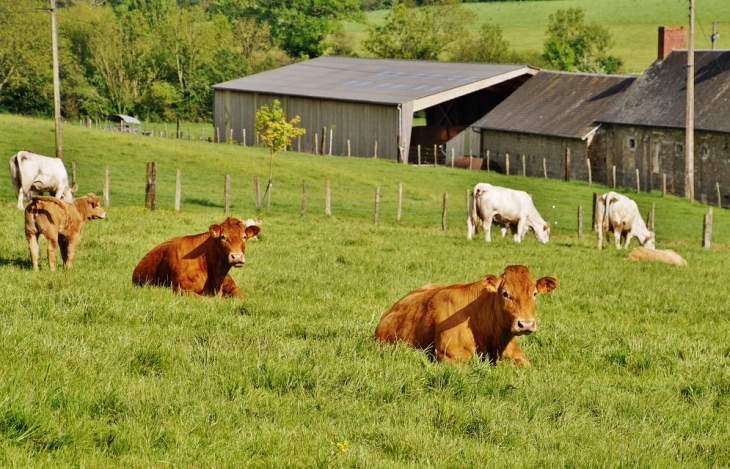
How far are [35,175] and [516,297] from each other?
20.1 m

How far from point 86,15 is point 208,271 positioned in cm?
8803

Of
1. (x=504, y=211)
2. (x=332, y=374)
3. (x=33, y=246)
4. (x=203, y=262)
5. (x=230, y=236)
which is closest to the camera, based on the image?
(x=332, y=374)

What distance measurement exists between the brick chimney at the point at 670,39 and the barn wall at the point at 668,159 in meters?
6.01

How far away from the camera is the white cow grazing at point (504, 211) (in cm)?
2711

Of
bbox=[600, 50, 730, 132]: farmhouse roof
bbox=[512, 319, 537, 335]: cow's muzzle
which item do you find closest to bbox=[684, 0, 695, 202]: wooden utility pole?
bbox=[600, 50, 730, 132]: farmhouse roof

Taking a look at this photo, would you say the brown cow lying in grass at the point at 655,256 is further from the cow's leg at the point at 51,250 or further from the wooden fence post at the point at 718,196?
the wooden fence post at the point at 718,196

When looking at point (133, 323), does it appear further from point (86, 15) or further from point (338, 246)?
point (86, 15)

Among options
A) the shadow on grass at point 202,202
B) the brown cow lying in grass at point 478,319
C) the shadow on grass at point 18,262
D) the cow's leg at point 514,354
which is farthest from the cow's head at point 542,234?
the cow's leg at point 514,354

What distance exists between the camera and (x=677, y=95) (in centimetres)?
4938

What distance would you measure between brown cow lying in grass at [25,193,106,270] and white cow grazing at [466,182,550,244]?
13520mm

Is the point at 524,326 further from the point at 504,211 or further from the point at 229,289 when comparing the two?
the point at 504,211

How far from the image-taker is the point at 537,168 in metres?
54.5

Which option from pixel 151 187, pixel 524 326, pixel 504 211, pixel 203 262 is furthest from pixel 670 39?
pixel 524 326

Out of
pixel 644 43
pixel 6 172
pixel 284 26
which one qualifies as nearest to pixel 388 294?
pixel 6 172
